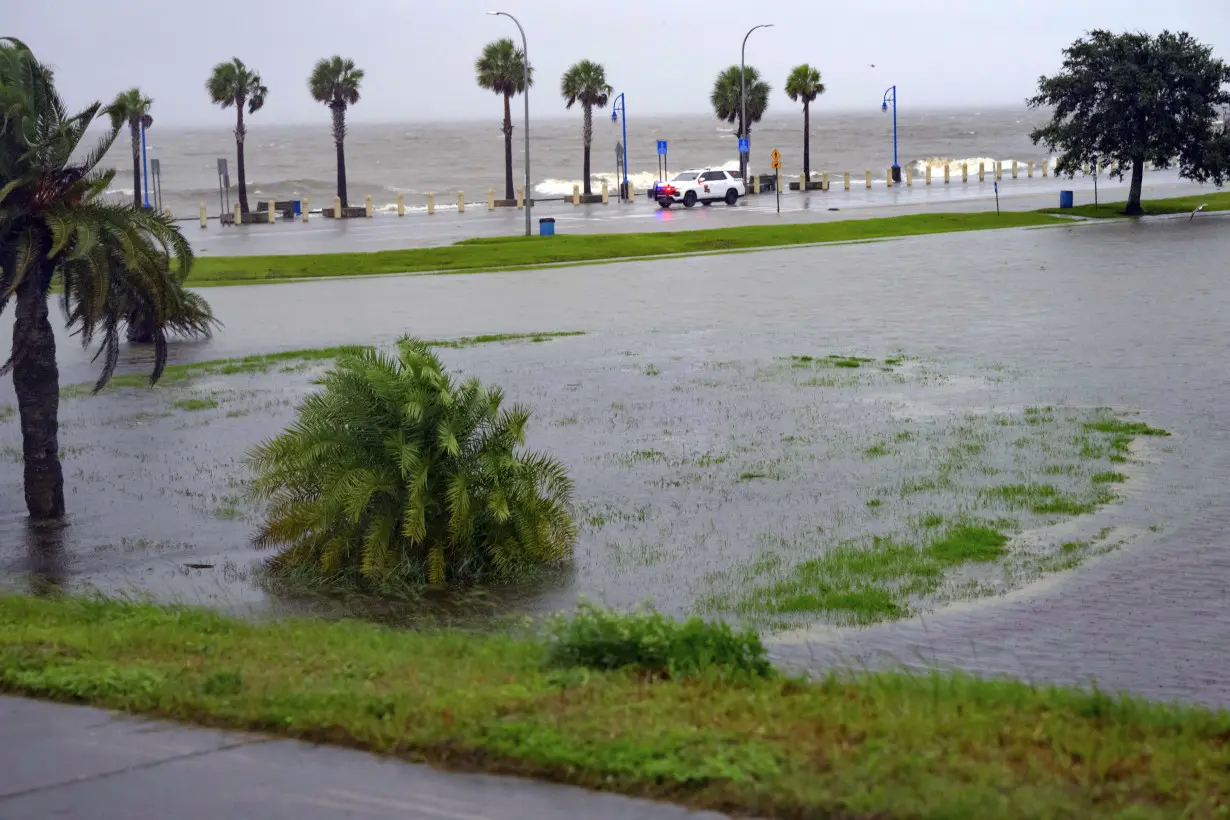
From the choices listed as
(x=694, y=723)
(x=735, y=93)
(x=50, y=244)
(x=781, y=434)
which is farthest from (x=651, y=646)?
(x=735, y=93)

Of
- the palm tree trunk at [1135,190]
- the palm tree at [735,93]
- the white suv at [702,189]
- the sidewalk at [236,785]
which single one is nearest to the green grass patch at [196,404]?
the sidewalk at [236,785]

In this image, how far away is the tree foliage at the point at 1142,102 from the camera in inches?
1912

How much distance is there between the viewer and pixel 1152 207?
167 ft

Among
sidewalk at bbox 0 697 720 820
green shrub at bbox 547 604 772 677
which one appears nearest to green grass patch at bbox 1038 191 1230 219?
green shrub at bbox 547 604 772 677

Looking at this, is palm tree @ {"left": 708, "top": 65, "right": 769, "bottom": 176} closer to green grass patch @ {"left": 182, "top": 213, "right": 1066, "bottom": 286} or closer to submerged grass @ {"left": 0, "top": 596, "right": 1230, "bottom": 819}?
green grass patch @ {"left": 182, "top": 213, "right": 1066, "bottom": 286}

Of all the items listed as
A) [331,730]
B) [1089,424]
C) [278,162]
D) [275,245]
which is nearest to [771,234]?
[275,245]

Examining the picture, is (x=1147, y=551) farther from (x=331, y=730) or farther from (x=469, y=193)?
(x=469, y=193)

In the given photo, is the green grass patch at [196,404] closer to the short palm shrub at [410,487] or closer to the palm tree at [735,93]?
the short palm shrub at [410,487]

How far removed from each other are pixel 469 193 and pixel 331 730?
91.8 meters

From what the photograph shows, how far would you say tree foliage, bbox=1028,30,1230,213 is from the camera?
159ft

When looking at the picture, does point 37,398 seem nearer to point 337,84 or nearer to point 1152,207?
point 1152,207

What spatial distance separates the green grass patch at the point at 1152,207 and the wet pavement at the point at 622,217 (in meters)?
3.31

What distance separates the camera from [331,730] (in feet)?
18.5

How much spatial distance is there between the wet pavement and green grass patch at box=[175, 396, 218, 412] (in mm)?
24249
